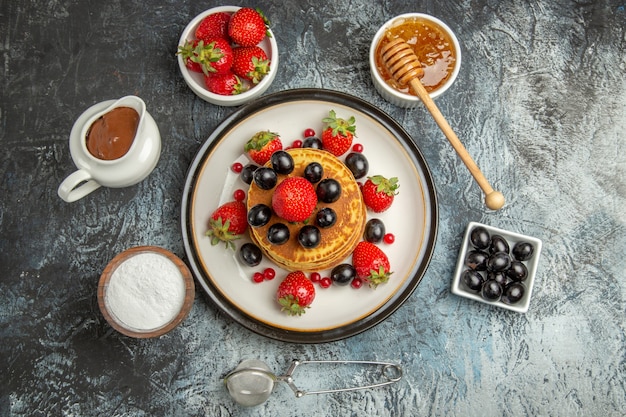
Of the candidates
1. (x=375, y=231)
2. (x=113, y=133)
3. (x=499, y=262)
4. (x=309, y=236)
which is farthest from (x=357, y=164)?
(x=113, y=133)

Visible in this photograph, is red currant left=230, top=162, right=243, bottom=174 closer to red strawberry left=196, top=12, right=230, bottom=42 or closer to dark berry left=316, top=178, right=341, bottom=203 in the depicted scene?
dark berry left=316, top=178, right=341, bottom=203

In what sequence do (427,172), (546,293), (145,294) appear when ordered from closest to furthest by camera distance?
1. (145,294)
2. (427,172)
3. (546,293)

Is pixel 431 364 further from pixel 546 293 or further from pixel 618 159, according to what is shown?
pixel 618 159

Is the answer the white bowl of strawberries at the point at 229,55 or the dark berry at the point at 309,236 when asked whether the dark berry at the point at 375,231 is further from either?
the white bowl of strawberries at the point at 229,55

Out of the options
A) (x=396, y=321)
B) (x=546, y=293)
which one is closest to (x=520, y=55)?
(x=546, y=293)

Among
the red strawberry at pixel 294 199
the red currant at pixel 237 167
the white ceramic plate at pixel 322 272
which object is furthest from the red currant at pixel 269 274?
the red currant at pixel 237 167

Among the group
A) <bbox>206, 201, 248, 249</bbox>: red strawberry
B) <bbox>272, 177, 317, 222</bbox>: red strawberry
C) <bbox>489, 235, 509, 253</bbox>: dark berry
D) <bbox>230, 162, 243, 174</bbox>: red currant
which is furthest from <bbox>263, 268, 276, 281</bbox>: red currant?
<bbox>489, 235, 509, 253</bbox>: dark berry

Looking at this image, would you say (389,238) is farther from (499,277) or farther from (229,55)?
(229,55)
